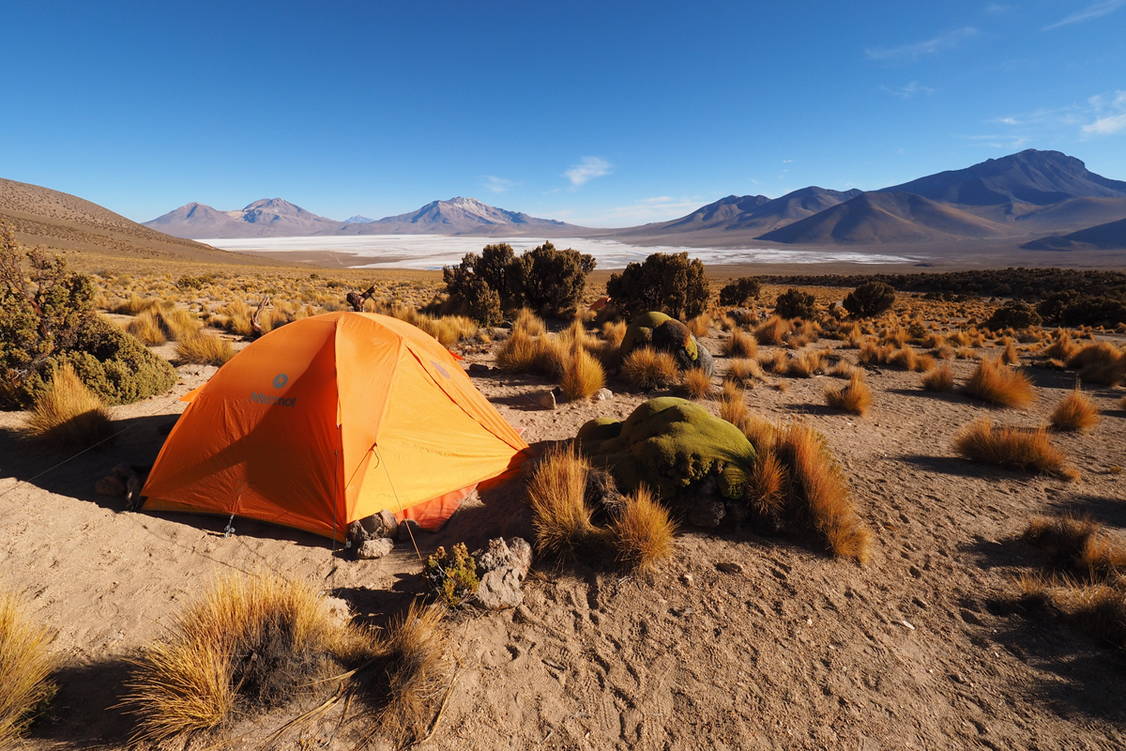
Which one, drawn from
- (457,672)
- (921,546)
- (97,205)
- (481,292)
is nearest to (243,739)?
(457,672)

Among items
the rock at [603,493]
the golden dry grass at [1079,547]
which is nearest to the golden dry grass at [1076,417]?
the golden dry grass at [1079,547]

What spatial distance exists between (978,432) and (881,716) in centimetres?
510

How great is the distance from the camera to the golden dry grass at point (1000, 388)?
26.9 feet

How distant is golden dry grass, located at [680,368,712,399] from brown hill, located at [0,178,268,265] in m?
64.9

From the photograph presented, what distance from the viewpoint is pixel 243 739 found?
2.33 metres

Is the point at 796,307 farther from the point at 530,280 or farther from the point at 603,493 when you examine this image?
the point at 603,493

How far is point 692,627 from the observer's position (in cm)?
315

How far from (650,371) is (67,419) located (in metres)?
8.01

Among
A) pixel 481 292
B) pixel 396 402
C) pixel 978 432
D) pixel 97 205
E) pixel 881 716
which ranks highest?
pixel 97 205

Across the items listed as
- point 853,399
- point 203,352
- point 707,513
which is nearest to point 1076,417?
point 853,399

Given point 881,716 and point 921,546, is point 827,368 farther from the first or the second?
point 881,716

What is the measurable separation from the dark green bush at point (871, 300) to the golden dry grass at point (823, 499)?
19018 millimetres

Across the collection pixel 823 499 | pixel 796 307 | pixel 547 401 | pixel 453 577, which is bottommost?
pixel 453 577

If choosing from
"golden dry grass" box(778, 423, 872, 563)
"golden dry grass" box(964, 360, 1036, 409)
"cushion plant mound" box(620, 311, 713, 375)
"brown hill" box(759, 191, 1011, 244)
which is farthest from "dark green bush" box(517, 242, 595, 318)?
"brown hill" box(759, 191, 1011, 244)
